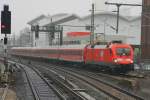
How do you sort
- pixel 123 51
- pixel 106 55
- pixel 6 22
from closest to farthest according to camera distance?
pixel 6 22 < pixel 123 51 < pixel 106 55

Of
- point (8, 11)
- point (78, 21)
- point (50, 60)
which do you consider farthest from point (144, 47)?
point (78, 21)

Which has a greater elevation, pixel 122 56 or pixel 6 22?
pixel 6 22

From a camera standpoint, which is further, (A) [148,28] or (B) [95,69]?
(A) [148,28]

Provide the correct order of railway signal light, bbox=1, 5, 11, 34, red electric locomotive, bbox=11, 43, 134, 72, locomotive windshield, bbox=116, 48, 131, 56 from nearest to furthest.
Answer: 1. railway signal light, bbox=1, 5, 11, 34
2. red electric locomotive, bbox=11, 43, 134, 72
3. locomotive windshield, bbox=116, 48, 131, 56

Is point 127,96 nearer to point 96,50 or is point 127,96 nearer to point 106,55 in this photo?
point 106,55

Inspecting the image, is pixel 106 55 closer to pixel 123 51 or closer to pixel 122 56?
pixel 123 51

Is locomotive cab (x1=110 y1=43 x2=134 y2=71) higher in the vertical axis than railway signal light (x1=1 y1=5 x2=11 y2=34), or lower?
lower

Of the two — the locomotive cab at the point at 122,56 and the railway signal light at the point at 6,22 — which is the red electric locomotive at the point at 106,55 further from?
the railway signal light at the point at 6,22

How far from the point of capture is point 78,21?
155 metres

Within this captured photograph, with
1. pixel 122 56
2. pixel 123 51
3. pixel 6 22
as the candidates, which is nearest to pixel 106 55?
pixel 123 51

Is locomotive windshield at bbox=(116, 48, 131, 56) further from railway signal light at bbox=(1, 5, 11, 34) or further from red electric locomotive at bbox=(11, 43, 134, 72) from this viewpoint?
railway signal light at bbox=(1, 5, 11, 34)

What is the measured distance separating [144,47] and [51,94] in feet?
159

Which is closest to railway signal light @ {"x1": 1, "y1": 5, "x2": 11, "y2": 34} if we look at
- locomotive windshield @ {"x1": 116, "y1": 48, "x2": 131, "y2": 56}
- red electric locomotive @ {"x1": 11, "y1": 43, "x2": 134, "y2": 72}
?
red electric locomotive @ {"x1": 11, "y1": 43, "x2": 134, "y2": 72}

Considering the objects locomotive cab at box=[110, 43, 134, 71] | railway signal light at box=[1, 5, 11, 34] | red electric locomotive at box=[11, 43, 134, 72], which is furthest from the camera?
red electric locomotive at box=[11, 43, 134, 72]
